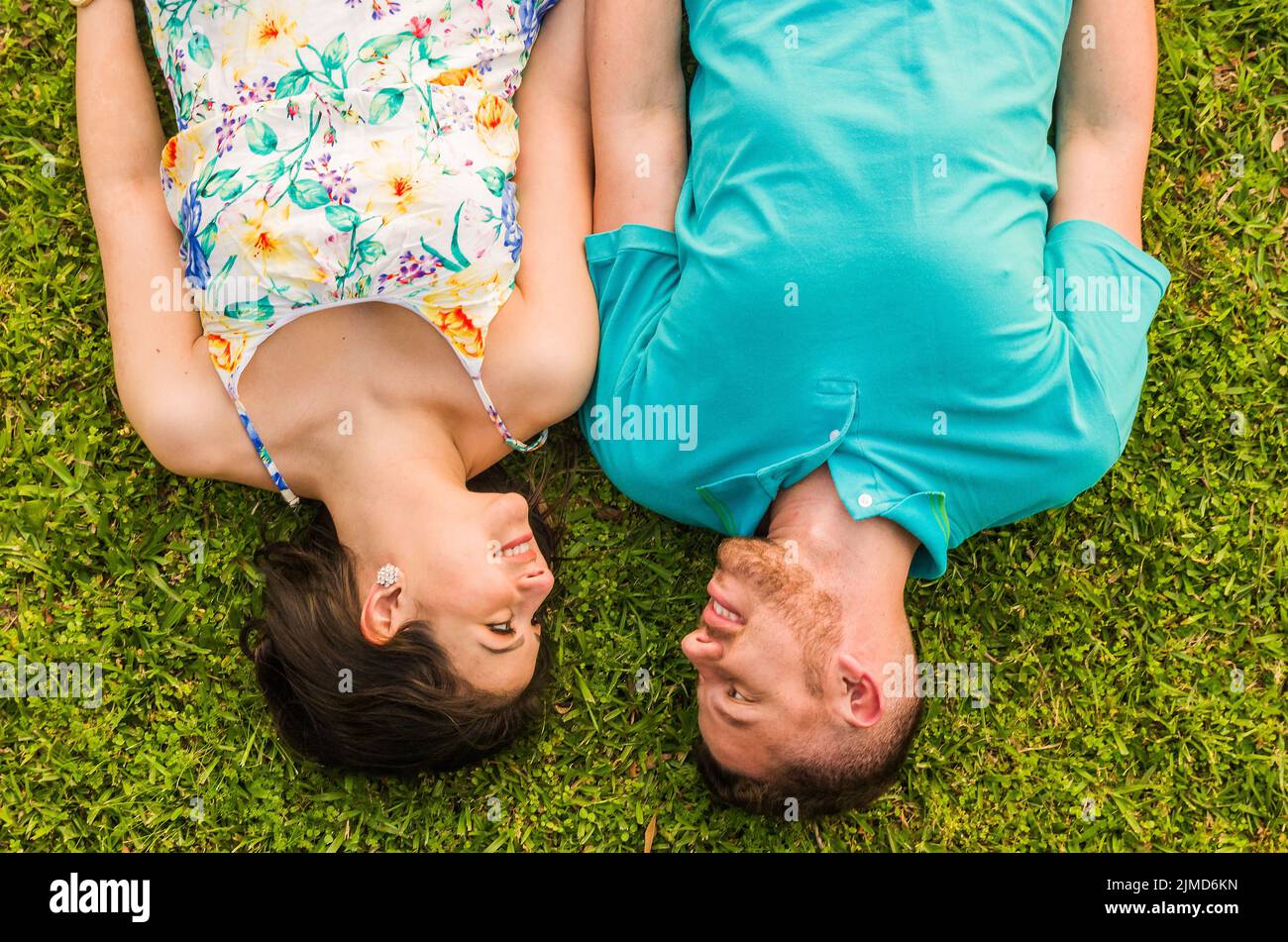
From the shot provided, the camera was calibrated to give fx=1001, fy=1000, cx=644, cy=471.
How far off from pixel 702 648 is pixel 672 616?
60 cm

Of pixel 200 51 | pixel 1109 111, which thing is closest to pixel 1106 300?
pixel 1109 111

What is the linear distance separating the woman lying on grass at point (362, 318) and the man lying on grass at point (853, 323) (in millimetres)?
354

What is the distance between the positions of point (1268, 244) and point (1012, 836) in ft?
7.23

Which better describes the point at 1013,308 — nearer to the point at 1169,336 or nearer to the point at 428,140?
the point at 1169,336

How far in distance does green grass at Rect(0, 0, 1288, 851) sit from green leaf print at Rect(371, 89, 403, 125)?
1.20m

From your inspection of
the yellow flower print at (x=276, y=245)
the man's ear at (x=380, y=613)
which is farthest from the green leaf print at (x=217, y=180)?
the man's ear at (x=380, y=613)

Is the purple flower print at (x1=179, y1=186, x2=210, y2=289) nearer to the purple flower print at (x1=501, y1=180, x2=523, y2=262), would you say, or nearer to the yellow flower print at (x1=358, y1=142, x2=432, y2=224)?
the yellow flower print at (x1=358, y1=142, x2=432, y2=224)

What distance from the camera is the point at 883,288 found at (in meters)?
2.66

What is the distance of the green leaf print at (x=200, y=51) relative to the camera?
2830mm

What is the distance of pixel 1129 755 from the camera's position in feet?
11.1

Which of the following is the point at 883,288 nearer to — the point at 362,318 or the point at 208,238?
the point at 362,318

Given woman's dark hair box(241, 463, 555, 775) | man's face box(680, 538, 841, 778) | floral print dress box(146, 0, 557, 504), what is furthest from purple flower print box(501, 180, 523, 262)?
man's face box(680, 538, 841, 778)

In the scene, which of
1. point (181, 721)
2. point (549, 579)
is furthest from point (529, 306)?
point (181, 721)
